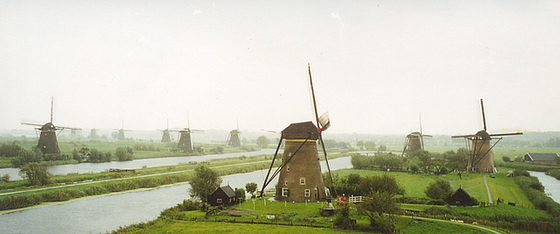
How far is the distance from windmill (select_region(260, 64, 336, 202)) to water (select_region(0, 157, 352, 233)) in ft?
34.6

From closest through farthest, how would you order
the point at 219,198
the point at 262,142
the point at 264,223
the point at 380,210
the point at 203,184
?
the point at 380,210 < the point at 264,223 < the point at 219,198 < the point at 203,184 < the point at 262,142

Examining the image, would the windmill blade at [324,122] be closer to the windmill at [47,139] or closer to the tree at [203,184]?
the tree at [203,184]

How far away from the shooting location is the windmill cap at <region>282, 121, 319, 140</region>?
25609 millimetres

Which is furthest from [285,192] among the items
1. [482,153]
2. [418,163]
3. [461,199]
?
[482,153]

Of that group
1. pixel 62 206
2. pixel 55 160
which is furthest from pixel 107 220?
pixel 55 160

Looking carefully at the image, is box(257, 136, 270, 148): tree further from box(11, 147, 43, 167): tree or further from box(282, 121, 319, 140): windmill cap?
box(282, 121, 319, 140): windmill cap

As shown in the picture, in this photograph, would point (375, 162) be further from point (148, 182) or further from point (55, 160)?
point (55, 160)

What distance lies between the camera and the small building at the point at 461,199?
24344 mm

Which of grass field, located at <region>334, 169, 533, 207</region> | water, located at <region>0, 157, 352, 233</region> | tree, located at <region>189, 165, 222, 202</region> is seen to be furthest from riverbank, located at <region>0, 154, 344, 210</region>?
grass field, located at <region>334, 169, 533, 207</region>

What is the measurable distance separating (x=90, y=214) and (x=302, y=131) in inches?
700

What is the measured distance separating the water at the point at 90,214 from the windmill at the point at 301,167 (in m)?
10.5

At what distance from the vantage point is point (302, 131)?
2580 centimetres

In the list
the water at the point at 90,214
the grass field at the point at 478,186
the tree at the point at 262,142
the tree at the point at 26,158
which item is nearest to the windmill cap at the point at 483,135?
the grass field at the point at 478,186

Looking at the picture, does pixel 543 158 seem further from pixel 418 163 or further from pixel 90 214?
pixel 90 214
